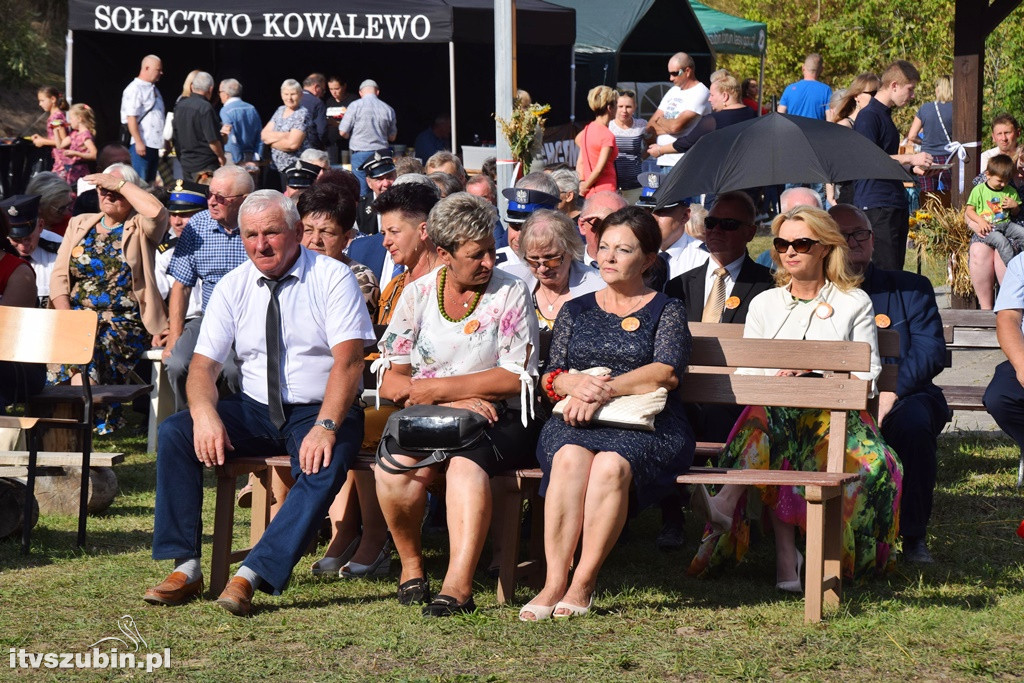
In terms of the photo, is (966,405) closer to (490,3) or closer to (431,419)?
(431,419)

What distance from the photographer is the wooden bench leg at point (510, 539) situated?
198 inches

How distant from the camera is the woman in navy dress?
15.7 ft

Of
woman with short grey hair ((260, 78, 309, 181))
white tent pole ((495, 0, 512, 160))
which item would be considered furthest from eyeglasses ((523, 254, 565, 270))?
woman with short grey hair ((260, 78, 309, 181))

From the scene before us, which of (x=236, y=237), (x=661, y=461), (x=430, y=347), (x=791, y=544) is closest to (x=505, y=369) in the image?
(x=430, y=347)

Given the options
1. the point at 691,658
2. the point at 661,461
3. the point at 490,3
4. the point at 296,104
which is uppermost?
the point at 490,3

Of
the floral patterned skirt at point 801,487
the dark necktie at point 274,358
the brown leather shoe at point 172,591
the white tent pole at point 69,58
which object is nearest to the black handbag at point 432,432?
the dark necktie at point 274,358

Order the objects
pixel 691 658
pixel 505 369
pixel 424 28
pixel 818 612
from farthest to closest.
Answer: pixel 424 28 → pixel 505 369 → pixel 818 612 → pixel 691 658

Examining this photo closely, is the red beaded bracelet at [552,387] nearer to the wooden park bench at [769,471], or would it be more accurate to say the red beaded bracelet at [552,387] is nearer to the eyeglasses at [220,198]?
the wooden park bench at [769,471]

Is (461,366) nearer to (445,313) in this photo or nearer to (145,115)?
(445,313)

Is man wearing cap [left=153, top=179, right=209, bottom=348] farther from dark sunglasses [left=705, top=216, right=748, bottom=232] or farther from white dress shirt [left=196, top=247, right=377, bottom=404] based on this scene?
dark sunglasses [left=705, top=216, right=748, bottom=232]

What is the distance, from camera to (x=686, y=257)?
7078 mm

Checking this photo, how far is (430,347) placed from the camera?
5.18 metres


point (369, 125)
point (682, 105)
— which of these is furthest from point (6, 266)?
point (369, 125)

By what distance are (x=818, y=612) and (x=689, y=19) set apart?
713 inches
